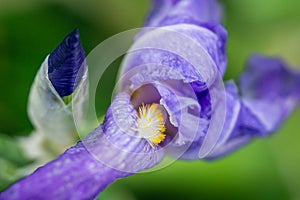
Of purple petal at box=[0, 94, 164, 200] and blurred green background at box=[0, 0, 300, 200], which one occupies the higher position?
purple petal at box=[0, 94, 164, 200]

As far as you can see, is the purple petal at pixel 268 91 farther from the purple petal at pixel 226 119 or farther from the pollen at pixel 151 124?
the pollen at pixel 151 124

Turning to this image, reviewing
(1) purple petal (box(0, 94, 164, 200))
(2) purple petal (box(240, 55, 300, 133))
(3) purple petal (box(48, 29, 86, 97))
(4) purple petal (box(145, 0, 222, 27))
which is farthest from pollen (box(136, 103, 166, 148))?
(2) purple petal (box(240, 55, 300, 133))

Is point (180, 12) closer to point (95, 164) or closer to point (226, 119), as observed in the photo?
point (226, 119)

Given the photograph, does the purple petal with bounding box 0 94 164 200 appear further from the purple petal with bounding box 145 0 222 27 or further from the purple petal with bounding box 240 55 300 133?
the purple petal with bounding box 240 55 300 133

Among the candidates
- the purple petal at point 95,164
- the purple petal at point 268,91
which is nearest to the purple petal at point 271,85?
the purple petal at point 268,91

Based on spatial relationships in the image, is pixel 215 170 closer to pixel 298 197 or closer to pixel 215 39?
pixel 298 197

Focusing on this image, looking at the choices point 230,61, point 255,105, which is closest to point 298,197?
point 230,61
